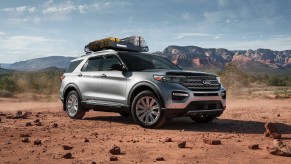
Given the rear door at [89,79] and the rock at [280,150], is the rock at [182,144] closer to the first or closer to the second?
the rock at [280,150]

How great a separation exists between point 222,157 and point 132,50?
18.9ft

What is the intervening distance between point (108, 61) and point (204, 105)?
286 cm

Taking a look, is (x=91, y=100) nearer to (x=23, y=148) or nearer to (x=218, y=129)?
(x=218, y=129)

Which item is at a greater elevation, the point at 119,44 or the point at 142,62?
Result: the point at 119,44

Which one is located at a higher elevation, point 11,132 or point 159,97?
point 159,97

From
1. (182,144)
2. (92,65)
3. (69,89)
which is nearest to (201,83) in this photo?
(182,144)

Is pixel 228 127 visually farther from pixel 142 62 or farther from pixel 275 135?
pixel 142 62

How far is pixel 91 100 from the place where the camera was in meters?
10.0

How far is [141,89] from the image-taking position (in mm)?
8773

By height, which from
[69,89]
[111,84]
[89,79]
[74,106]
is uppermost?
[89,79]

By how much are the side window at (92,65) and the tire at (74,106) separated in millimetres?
728

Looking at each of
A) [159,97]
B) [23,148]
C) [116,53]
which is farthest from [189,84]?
[23,148]

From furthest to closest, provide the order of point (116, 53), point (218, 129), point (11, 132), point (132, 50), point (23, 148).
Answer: point (132, 50)
point (116, 53)
point (218, 129)
point (11, 132)
point (23, 148)

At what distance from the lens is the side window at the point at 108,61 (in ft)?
32.0
